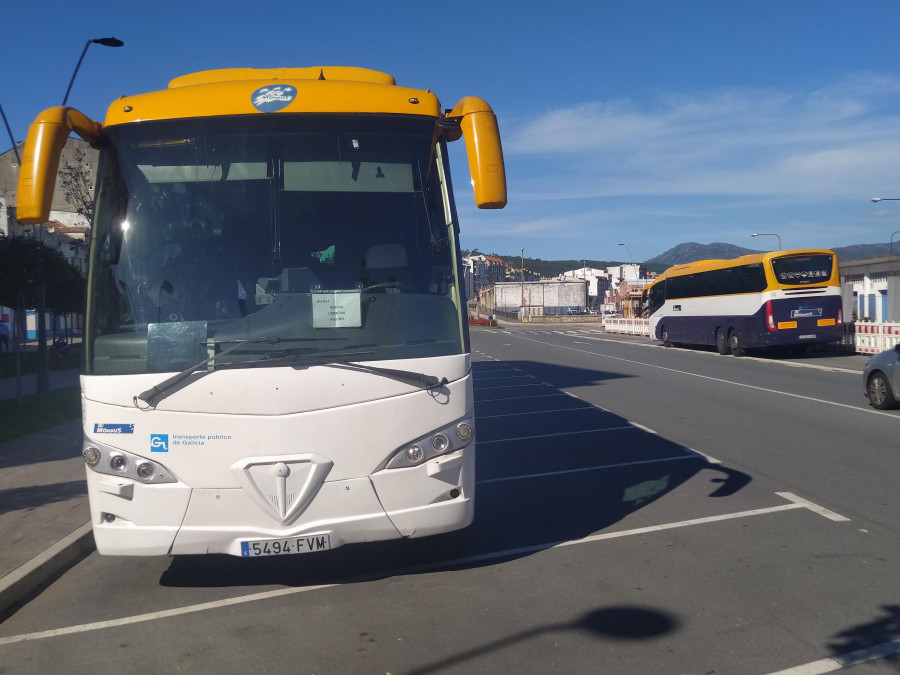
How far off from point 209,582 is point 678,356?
2638 centimetres

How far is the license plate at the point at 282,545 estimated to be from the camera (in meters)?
5.03

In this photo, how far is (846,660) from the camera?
13.8ft

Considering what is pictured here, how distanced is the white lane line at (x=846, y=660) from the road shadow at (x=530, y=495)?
7.93 feet

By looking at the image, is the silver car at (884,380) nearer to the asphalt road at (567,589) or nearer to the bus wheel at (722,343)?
the asphalt road at (567,589)

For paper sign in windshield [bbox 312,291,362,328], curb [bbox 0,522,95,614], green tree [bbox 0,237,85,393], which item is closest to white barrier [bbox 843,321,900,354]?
green tree [bbox 0,237,85,393]

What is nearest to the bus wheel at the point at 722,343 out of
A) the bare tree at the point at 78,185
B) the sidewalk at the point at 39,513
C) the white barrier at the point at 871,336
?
the white barrier at the point at 871,336

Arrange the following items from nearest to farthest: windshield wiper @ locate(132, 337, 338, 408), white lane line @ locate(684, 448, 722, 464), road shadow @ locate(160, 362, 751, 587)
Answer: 1. windshield wiper @ locate(132, 337, 338, 408)
2. road shadow @ locate(160, 362, 751, 587)
3. white lane line @ locate(684, 448, 722, 464)

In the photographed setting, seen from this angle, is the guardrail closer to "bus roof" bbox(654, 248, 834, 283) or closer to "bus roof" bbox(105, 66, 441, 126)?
"bus roof" bbox(654, 248, 834, 283)

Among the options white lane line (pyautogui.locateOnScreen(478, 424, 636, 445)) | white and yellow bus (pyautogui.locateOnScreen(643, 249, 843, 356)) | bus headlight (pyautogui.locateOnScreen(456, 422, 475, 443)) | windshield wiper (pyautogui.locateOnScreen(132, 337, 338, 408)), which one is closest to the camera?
windshield wiper (pyautogui.locateOnScreen(132, 337, 338, 408))

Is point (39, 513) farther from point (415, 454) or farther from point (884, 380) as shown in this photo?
point (884, 380)

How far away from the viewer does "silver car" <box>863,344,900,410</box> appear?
43.0ft

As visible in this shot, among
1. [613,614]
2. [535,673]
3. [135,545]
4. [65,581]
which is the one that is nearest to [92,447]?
[135,545]

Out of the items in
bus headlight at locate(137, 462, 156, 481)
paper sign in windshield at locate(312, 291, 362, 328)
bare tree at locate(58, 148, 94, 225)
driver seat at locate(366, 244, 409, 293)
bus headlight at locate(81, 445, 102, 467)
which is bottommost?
bus headlight at locate(137, 462, 156, 481)

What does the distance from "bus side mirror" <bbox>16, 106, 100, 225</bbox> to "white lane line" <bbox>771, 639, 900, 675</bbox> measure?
4.96 metres
